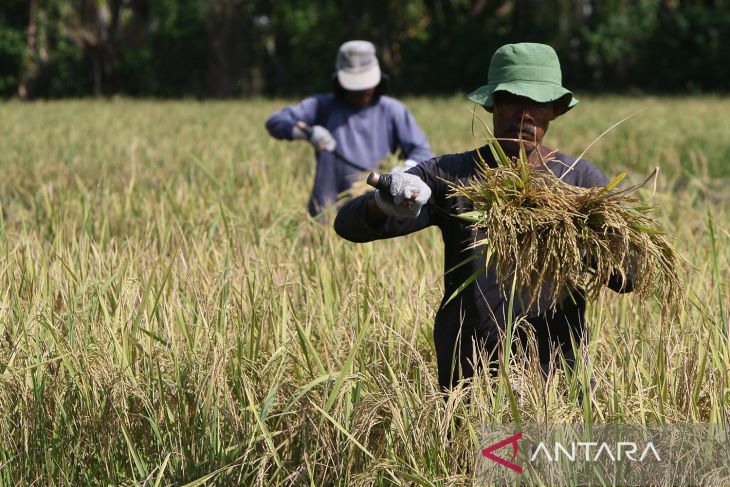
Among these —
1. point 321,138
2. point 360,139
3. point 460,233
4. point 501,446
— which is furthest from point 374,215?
point 360,139

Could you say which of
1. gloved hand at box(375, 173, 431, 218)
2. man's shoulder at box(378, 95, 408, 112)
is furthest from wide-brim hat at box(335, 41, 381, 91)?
gloved hand at box(375, 173, 431, 218)

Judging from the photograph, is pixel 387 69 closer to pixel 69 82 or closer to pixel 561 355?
pixel 69 82

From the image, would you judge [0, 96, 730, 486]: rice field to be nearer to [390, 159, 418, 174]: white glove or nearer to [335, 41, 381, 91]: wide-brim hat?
[390, 159, 418, 174]: white glove

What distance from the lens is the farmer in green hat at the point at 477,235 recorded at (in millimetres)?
2492

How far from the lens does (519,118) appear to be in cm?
253

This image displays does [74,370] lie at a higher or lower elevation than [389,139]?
lower

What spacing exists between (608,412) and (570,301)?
0.29 metres

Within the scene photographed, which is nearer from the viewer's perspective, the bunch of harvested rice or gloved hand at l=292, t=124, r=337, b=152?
the bunch of harvested rice

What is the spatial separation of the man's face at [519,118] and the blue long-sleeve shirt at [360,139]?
2.44 meters

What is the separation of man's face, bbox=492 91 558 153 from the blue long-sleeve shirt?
2.44m

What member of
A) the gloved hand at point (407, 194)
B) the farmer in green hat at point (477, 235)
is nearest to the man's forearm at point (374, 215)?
the farmer in green hat at point (477, 235)

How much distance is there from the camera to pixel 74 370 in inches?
105

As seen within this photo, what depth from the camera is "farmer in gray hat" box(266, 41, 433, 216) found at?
16.4 feet

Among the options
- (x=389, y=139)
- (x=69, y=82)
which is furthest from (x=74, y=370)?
(x=69, y=82)
